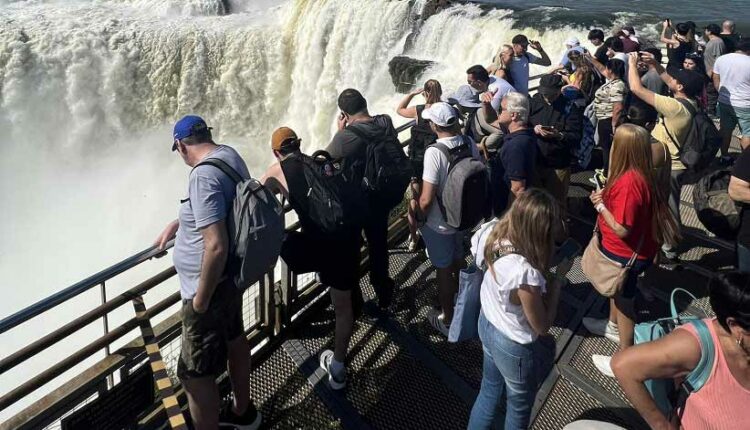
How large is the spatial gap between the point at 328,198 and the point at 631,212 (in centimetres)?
180

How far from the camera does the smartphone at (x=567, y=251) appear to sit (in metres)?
4.77

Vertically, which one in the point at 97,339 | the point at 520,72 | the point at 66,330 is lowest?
the point at 97,339

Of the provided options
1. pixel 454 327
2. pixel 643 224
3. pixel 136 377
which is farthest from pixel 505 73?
pixel 136 377

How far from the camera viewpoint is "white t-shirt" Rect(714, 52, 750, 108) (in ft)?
17.6

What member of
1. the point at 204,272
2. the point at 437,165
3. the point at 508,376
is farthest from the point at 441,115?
the point at 204,272

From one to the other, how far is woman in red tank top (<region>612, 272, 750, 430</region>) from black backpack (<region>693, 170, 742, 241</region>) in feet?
6.79

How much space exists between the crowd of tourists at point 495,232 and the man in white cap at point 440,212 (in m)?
0.01

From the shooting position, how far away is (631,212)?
3.05 metres

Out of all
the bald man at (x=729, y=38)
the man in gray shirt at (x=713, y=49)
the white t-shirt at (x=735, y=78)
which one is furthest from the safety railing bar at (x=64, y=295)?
the bald man at (x=729, y=38)

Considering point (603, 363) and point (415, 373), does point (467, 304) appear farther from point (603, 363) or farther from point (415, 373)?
point (603, 363)

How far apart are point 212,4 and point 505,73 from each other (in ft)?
73.5

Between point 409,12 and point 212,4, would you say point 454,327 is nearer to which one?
point 409,12

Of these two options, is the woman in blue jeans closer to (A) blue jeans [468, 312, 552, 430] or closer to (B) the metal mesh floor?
(A) blue jeans [468, 312, 552, 430]

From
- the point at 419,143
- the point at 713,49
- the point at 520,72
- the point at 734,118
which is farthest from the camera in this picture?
the point at 713,49
